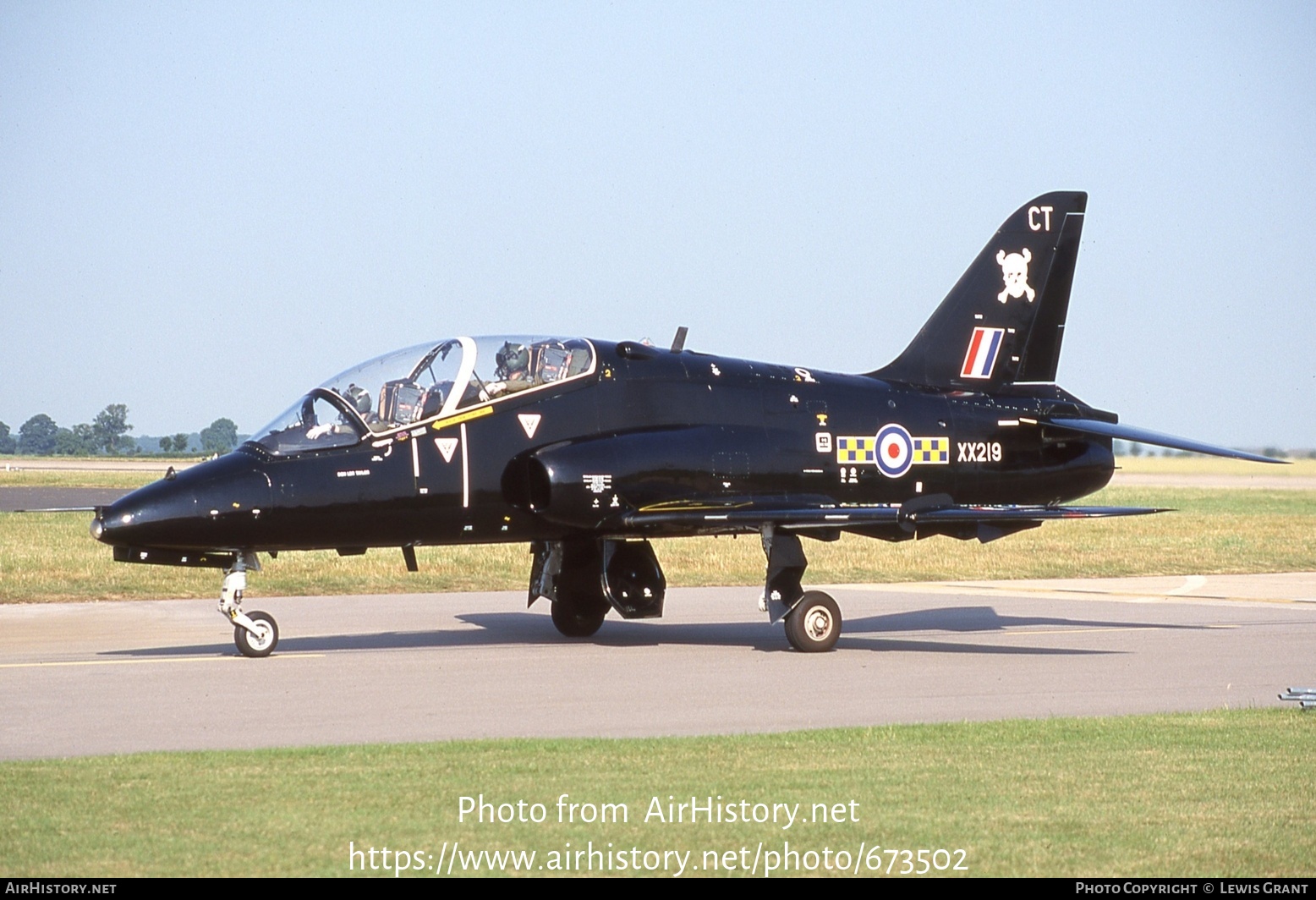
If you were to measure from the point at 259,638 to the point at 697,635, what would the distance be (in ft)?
17.2

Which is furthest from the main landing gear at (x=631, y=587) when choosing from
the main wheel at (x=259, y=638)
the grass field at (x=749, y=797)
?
the grass field at (x=749, y=797)

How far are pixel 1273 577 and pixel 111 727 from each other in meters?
20.6

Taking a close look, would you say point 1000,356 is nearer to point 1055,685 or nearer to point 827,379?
point 827,379

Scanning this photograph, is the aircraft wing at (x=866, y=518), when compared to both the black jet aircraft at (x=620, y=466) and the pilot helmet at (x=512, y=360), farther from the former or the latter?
the pilot helmet at (x=512, y=360)

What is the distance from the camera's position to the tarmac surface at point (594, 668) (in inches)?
430

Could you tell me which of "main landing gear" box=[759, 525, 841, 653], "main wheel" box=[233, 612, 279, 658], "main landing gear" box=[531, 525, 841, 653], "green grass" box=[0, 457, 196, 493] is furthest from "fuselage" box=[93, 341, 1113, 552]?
"green grass" box=[0, 457, 196, 493]

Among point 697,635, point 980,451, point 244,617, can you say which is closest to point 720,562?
point 697,635

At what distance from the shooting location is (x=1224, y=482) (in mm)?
92688

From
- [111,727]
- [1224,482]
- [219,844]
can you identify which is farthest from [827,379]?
[1224,482]

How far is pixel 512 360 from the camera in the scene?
50.4ft

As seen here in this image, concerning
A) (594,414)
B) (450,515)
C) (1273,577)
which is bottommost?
(1273,577)

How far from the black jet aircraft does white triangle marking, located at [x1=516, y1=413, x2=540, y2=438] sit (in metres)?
0.02

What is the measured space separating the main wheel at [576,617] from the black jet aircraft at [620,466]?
0.03 meters
